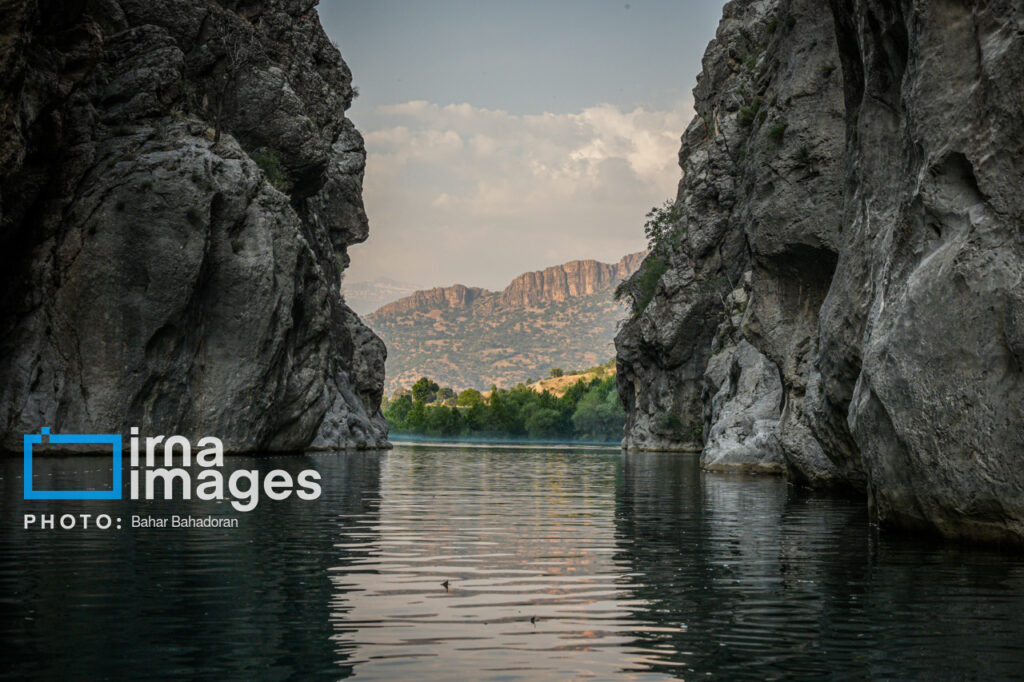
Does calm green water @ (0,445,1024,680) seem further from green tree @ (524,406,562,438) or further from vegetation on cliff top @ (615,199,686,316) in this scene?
green tree @ (524,406,562,438)

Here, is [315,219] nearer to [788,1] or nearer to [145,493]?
[788,1]

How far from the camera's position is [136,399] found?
4441 centimetres

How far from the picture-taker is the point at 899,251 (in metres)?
17.0

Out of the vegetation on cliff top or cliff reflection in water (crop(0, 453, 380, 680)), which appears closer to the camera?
cliff reflection in water (crop(0, 453, 380, 680))

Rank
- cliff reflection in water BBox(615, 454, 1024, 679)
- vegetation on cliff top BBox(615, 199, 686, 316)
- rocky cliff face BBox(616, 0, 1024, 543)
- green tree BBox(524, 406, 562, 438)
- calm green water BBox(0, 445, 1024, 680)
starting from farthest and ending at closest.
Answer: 1. green tree BBox(524, 406, 562, 438)
2. vegetation on cliff top BBox(615, 199, 686, 316)
3. rocky cliff face BBox(616, 0, 1024, 543)
4. cliff reflection in water BBox(615, 454, 1024, 679)
5. calm green water BBox(0, 445, 1024, 680)

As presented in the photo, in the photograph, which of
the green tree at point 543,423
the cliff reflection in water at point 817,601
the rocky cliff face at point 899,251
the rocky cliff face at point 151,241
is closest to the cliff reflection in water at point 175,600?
the cliff reflection in water at point 817,601

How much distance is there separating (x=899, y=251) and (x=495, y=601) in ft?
34.8

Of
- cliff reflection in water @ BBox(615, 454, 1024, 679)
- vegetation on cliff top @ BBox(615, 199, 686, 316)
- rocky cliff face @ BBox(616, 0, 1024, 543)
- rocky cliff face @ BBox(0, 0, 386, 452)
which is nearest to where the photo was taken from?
cliff reflection in water @ BBox(615, 454, 1024, 679)

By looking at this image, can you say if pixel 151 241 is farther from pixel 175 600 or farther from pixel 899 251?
pixel 175 600

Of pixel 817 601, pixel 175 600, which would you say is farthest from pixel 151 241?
pixel 817 601

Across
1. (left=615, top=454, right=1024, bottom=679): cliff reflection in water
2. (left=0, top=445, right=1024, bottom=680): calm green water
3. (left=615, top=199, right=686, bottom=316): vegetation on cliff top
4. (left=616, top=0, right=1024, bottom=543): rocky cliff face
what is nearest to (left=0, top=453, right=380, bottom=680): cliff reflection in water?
(left=0, top=445, right=1024, bottom=680): calm green water

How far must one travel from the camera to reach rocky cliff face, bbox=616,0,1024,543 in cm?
1400

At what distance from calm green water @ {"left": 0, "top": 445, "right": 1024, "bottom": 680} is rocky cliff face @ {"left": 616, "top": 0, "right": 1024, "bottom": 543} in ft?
5.33

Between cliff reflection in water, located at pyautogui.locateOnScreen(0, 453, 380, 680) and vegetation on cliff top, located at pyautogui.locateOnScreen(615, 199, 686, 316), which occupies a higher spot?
vegetation on cliff top, located at pyautogui.locateOnScreen(615, 199, 686, 316)
